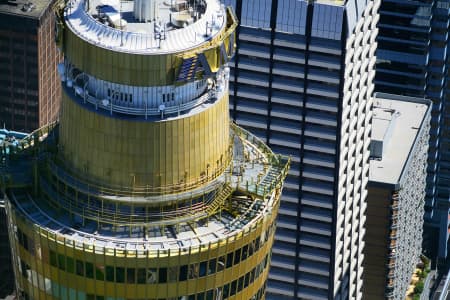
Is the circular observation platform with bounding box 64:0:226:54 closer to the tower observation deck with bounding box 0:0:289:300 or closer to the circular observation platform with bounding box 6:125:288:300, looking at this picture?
the tower observation deck with bounding box 0:0:289:300

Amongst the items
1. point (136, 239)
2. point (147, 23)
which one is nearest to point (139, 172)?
point (136, 239)

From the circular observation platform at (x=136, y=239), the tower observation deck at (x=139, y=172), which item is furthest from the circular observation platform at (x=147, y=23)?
the circular observation platform at (x=136, y=239)

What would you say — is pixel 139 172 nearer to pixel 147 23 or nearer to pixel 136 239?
pixel 136 239

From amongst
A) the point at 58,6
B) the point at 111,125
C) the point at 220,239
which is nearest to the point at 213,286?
the point at 220,239

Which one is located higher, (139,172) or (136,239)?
(139,172)

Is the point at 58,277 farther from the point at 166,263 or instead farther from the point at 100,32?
the point at 100,32

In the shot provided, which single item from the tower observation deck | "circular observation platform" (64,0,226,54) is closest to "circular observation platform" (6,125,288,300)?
the tower observation deck
